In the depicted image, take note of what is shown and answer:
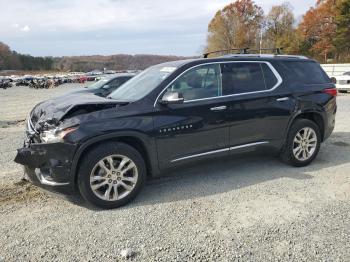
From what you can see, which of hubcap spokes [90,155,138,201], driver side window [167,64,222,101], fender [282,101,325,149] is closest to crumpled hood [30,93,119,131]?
hubcap spokes [90,155,138,201]

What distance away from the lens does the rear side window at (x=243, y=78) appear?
4977mm

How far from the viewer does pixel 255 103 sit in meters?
5.11

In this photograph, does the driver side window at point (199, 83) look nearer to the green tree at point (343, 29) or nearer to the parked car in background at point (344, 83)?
the parked car in background at point (344, 83)

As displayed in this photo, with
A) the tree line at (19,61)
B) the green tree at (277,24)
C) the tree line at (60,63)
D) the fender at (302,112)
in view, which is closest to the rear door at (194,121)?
the fender at (302,112)

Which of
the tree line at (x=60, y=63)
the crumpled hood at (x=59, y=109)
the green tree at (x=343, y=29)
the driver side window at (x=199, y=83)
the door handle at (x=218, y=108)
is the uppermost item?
the green tree at (x=343, y=29)

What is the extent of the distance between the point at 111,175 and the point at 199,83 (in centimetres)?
168

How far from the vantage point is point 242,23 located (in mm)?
79938

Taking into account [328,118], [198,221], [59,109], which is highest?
[59,109]

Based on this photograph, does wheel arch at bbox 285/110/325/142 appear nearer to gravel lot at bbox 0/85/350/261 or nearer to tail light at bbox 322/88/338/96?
tail light at bbox 322/88/338/96

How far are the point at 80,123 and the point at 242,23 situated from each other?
81.1 meters

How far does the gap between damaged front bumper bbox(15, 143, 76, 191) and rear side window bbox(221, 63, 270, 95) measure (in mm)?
2230

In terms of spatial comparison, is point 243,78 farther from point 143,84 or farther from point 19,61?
point 19,61

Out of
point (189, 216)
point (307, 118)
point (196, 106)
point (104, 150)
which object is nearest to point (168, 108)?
point (196, 106)

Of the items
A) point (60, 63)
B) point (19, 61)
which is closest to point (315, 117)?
point (19, 61)
